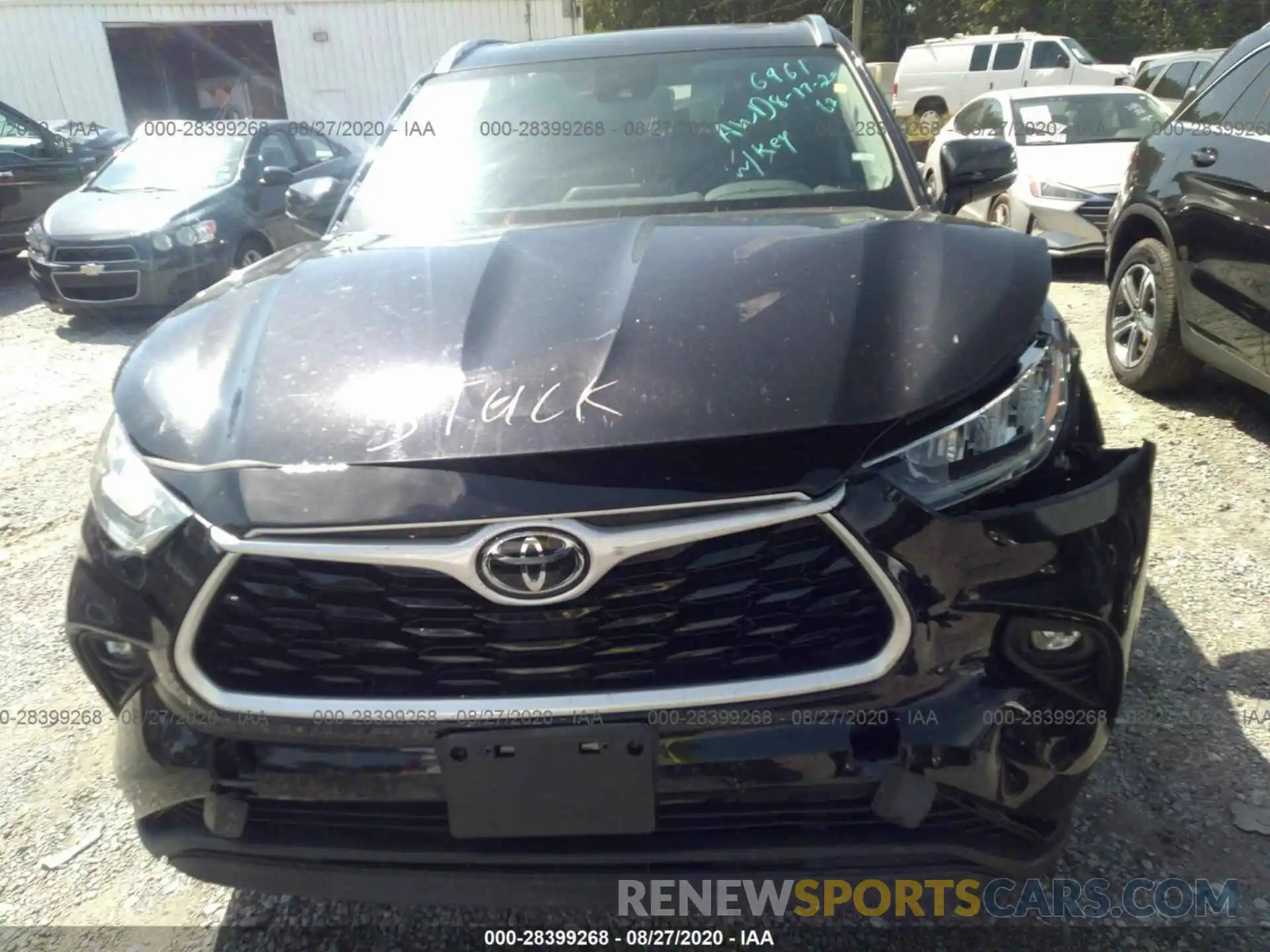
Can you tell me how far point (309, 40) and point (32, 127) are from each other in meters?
9.80

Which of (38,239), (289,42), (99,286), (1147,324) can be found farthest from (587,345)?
(289,42)

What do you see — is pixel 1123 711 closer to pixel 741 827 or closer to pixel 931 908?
pixel 931 908

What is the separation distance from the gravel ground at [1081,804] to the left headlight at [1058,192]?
3.78m

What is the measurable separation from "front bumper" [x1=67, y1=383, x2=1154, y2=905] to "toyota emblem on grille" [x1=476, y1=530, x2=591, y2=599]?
232 millimetres

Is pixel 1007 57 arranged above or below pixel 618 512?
below

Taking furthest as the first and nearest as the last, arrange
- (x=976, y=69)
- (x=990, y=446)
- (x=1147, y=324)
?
(x=976, y=69) < (x=1147, y=324) < (x=990, y=446)

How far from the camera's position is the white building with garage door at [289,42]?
16.9 m

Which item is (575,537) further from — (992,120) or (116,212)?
(992,120)

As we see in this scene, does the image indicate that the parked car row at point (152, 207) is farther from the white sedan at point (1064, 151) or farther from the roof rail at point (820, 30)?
the white sedan at point (1064, 151)

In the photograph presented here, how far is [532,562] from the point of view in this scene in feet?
4.44

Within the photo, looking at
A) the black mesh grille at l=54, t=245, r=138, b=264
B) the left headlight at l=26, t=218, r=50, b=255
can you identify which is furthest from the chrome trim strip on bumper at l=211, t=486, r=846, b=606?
the left headlight at l=26, t=218, r=50, b=255

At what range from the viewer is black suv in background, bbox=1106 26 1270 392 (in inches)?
141

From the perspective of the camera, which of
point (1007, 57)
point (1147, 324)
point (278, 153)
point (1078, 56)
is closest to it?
point (1147, 324)

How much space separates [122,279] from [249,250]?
3.51 feet
